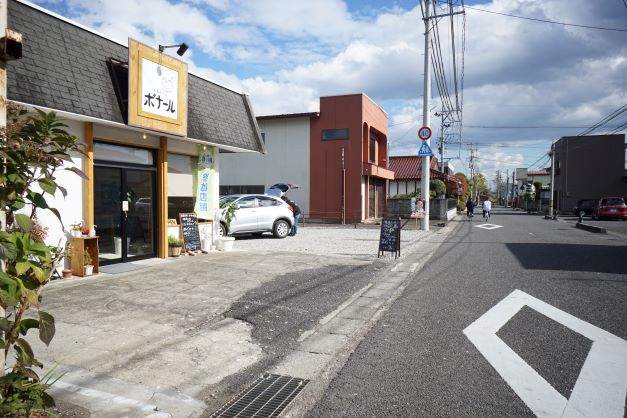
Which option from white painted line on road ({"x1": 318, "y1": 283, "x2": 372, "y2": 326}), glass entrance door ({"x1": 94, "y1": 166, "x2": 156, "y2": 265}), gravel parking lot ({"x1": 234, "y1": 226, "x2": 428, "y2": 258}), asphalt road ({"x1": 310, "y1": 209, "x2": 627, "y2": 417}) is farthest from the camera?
gravel parking lot ({"x1": 234, "y1": 226, "x2": 428, "y2": 258})

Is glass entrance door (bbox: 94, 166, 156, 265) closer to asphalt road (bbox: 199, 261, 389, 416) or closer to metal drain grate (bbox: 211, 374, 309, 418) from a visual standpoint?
asphalt road (bbox: 199, 261, 389, 416)

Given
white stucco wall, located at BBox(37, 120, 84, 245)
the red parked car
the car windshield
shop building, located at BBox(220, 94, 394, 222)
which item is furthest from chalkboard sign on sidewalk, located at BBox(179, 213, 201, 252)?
the car windshield

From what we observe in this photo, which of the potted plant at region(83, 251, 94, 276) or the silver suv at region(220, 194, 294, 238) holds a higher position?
the silver suv at region(220, 194, 294, 238)

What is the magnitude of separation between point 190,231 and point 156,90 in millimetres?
3607

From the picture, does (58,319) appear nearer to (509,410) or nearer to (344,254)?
(509,410)

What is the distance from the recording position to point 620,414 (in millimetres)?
3166

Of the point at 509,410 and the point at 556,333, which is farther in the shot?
the point at 556,333

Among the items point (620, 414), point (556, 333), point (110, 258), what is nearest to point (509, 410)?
point (620, 414)

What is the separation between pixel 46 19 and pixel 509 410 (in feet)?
28.2

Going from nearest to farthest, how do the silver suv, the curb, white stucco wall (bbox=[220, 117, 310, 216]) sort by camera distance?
the silver suv, the curb, white stucco wall (bbox=[220, 117, 310, 216])

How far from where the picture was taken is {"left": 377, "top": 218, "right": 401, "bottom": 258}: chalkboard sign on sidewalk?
35.6 ft

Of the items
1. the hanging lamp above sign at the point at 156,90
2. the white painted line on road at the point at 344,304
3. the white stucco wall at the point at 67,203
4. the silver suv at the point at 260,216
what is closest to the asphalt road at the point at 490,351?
the white painted line on road at the point at 344,304

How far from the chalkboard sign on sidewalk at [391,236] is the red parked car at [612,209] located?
28.6 metres

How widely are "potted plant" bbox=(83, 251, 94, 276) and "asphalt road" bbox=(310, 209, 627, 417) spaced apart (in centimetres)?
551
